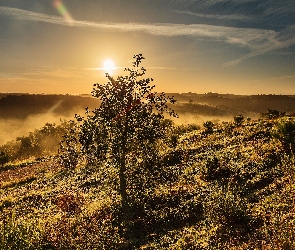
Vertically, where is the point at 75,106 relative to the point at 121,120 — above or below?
below

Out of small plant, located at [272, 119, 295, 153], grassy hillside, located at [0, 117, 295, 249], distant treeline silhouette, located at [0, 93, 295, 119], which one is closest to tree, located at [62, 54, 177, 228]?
grassy hillside, located at [0, 117, 295, 249]

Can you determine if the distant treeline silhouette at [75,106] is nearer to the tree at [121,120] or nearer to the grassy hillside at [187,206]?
the grassy hillside at [187,206]

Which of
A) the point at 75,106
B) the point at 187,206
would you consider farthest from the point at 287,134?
the point at 75,106

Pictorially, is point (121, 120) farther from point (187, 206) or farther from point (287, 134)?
point (287, 134)

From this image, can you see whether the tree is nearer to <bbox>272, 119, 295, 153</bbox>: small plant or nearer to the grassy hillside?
the grassy hillside

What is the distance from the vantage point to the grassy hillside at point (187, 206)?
9.60 m

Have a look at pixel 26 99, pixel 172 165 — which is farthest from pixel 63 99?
pixel 172 165

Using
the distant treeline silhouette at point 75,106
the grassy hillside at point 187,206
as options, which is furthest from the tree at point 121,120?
the distant treeline silhouette at point 75,106

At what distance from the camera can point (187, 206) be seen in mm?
13016

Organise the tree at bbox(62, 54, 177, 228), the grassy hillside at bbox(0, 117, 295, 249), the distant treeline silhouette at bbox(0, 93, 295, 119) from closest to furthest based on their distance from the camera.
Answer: the grassy hillside at bbox(0, 117, 295, 249), the tree at bbox(62, 54, 177, 228), the distant treeline silhouette at bbox(0, 93, 295, 119)

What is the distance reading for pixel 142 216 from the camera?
13.4m

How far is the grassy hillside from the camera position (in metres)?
9.60

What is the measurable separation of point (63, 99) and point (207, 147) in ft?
576

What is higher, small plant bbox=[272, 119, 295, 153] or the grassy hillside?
small plant bbox=[272, 119, 295, 153]
